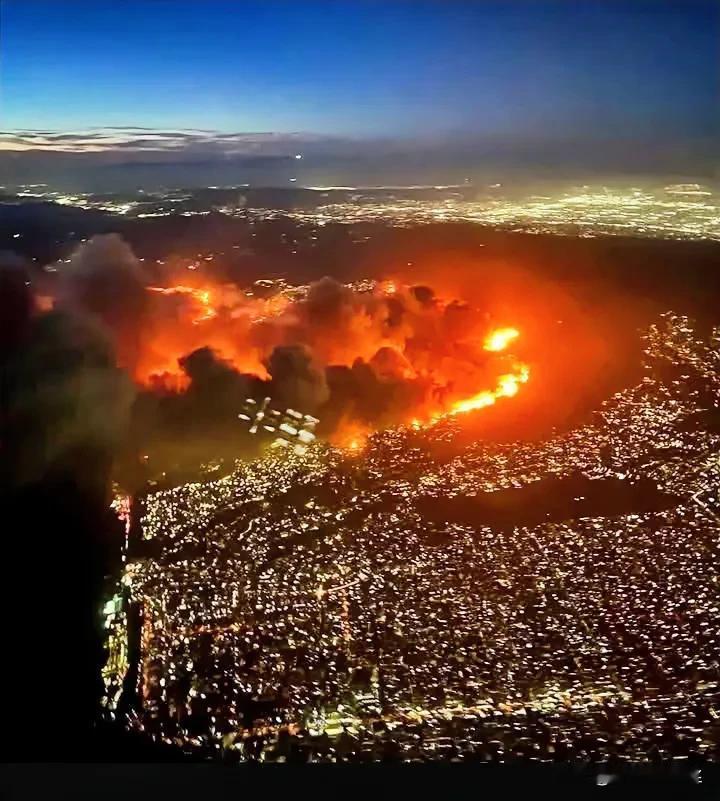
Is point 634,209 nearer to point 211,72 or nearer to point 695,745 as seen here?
point 211,72

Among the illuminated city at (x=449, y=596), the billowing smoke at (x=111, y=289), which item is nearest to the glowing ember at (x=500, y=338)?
the illuminated city at (x=449, y=596)

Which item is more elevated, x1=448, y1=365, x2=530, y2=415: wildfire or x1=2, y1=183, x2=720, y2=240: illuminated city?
x1=2, y1=183, x2=720, y2=240: illuminated city

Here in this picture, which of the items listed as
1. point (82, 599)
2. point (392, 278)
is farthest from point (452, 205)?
point (82, 599)

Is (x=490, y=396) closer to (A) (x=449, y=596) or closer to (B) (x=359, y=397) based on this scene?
(B) (x=359, y=397)

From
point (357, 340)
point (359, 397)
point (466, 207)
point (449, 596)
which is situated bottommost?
point (449, 596)

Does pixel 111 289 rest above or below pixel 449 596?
above

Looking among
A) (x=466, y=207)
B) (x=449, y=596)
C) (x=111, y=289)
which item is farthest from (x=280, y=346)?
(x=449, y=596)

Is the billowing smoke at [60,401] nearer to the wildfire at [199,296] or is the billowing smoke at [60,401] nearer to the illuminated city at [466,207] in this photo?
the wildfire at [199,296]

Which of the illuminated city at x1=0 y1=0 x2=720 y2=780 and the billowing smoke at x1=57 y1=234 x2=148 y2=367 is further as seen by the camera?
the billowing smoke at x1=57 y1=234 x2=148 y2=367

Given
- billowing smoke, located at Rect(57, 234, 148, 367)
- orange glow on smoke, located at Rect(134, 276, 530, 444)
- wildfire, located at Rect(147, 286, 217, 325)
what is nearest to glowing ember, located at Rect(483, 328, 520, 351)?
orange glow on smoke, located at Rect(134, 276, 530, 444)

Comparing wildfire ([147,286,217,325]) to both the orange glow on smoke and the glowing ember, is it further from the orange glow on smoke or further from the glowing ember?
the glowing ember
